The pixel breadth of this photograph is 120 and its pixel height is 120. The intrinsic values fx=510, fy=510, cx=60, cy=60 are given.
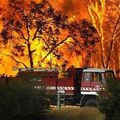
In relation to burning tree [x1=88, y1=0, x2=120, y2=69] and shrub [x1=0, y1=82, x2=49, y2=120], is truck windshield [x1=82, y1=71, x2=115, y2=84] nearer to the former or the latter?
shrub [x1=0, y1=82, x2=49, y2=120]

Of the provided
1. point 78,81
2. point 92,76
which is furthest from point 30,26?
point 92,76

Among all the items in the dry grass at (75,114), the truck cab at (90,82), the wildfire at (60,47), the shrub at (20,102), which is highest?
the wildfire at (60,47)

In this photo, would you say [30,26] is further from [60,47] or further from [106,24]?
[106,24]

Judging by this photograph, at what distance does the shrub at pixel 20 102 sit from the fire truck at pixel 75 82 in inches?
377

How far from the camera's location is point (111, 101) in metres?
18.7

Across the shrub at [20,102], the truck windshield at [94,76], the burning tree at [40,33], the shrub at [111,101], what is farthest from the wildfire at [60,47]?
the shrub at [111,101]

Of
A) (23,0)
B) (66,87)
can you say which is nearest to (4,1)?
(23,0)

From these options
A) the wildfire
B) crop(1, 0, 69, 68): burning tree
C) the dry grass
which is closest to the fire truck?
the dry grass

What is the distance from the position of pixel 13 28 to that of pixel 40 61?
410 cm

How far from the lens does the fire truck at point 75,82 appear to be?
105 ft

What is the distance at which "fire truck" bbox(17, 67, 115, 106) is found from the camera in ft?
105

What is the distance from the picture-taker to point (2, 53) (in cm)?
5000

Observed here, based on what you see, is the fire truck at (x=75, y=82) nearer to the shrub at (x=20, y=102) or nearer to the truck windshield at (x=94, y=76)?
the truck windshield at (x=94, y=76)

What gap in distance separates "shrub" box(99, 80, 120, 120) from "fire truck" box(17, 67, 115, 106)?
11.7 m
